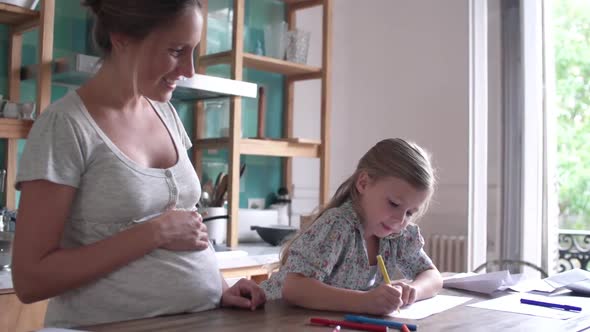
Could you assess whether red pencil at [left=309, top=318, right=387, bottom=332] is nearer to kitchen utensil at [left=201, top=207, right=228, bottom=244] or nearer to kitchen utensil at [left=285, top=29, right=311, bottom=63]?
kitchen utensil at [left=201, top=207, right=228, bottom=244]

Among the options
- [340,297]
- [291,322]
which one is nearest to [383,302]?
[340,297]

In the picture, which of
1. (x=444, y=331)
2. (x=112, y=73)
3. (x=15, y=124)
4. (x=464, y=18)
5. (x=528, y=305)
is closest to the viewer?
(x=444, y=331)

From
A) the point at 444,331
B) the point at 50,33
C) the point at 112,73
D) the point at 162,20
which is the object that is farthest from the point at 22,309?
the point at 444,331

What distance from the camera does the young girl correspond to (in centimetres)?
142

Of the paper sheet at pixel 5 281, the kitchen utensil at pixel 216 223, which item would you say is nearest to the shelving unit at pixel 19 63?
the paper sheet at pixel 5 281

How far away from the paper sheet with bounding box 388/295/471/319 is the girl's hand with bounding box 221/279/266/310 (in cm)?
26

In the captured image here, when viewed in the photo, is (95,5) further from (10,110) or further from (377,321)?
(10,110)

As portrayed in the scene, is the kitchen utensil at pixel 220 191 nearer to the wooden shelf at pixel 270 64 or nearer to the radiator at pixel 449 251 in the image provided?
the wooden shelf at pixel 270 64

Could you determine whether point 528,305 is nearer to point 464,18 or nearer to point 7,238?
point 7,238

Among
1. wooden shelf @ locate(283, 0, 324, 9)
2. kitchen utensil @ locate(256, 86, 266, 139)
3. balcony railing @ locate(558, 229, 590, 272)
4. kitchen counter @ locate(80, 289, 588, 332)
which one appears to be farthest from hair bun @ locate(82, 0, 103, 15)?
balcony railing @ locate(558, 229, 590, 272)

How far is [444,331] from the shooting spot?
1079 millimetres

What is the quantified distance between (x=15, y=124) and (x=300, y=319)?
5.17 feet

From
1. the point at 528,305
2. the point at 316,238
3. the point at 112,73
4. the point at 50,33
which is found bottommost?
the point at 528,305

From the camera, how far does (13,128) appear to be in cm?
228
